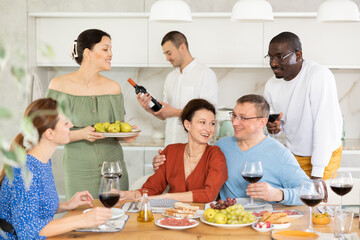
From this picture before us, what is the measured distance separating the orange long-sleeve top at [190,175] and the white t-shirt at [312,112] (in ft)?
2.06

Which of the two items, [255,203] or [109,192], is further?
[255,203]

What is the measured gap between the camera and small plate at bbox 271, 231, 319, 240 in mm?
1802

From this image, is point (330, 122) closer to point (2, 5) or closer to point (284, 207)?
point (284, 207)

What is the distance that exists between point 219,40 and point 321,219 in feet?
9.38

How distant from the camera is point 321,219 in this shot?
1987 mm

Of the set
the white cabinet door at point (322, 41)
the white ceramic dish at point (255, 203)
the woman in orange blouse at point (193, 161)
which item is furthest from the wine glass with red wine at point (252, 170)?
the white cabinet door at point (322, 41)

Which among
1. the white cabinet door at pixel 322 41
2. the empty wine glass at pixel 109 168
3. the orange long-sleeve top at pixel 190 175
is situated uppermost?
the white cabinet door at pixel 322 41

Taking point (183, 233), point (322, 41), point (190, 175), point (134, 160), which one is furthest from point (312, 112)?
point (134, 160)

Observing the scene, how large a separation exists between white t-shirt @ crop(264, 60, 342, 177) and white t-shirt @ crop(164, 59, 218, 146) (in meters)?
0.96

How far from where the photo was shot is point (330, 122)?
291cm

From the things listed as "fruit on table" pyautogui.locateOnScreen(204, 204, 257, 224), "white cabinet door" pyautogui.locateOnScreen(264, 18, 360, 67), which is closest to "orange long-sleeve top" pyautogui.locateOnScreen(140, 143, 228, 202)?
"fruit on table" pyautogui.locateOnScreen(204, 204, 257, 224)

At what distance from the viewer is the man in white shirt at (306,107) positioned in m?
2.90

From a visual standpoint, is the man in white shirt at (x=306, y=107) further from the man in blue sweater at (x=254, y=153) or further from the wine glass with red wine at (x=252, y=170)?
the wine glass with red wine at (x=252, y=170)

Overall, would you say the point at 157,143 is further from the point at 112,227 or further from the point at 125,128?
the point at 112,227
